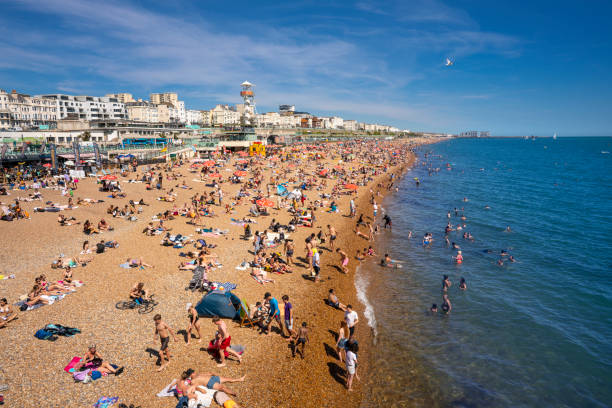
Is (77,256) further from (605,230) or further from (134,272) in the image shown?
(605,230)

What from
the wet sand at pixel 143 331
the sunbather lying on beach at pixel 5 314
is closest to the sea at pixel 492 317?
the wet sand at pixel 143 331

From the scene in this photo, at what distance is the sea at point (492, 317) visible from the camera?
28.3ft

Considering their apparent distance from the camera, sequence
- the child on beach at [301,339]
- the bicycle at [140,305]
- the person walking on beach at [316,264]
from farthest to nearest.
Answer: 1. the person walking on beach at [316,264]
2. the bicycle at [140,305]
3. the child on beach at [301,339]

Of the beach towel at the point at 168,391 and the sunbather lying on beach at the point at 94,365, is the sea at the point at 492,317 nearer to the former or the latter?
the beach towel at the point at 168,391

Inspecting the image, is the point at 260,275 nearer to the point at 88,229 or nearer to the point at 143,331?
the point at 143,331

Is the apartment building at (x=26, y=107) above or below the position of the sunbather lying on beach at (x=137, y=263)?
above

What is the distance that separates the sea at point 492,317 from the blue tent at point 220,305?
4708 mm

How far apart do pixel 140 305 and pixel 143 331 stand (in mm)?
1389

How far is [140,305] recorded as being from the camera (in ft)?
32.3

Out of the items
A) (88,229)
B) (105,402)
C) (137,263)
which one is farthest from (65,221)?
(105,402)

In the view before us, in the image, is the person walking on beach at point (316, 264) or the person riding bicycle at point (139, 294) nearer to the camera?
the person riding bicycle at point (139, 294)

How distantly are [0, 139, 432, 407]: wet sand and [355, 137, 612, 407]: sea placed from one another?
129 centimetres

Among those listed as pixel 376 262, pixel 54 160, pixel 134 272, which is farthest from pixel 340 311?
pixel 54 160

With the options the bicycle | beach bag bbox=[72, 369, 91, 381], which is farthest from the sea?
the bicycle
